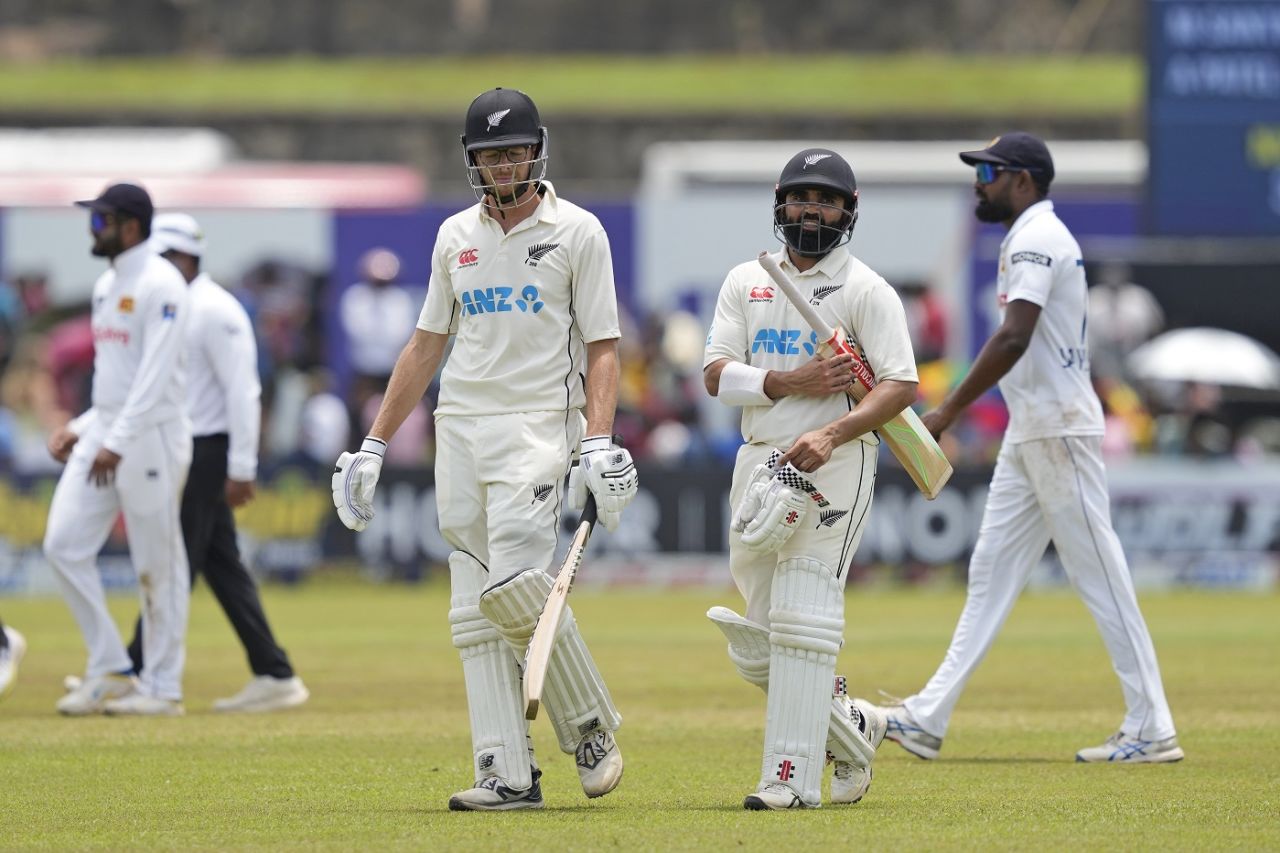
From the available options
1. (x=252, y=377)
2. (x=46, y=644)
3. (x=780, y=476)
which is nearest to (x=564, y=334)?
(x=780, y=476)

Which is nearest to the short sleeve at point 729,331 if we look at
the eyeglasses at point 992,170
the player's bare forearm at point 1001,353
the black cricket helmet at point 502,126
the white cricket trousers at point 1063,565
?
the black cricket helmet at point 502,126

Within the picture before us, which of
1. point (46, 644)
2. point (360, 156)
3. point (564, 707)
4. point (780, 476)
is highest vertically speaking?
point (360, 156)

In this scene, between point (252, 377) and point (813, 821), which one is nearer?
point (813, 821)

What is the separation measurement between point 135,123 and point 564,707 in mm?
29752

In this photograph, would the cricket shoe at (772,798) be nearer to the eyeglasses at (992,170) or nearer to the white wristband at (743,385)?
the white wristband at (743,385)

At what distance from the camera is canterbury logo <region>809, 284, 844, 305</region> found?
26.2 ft

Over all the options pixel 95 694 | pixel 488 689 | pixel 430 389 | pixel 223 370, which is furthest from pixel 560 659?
pixel 430 389

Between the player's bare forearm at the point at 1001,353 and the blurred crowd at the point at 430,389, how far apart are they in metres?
12.2

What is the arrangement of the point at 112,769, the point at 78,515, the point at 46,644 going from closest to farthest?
the point at 112,769
the point at 78,515
the point at 46,644

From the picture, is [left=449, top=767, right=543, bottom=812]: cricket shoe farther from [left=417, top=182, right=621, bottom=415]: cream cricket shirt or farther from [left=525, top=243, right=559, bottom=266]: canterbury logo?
[left=525, top=243, right=559, bottom=266]: canterbury logo

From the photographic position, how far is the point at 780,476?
25.3ft

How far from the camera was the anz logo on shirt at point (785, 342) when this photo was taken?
797 centimetres

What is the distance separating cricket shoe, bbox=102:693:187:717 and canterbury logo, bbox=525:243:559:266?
435cm

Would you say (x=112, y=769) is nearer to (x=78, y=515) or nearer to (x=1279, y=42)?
(x=78, y=515)
